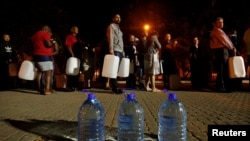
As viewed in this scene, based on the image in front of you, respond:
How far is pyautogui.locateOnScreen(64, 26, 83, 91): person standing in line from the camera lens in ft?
40.4

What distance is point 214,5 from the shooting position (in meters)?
22.6

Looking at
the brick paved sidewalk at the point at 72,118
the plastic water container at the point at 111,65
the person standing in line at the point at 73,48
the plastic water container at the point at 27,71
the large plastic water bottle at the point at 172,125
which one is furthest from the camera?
the person standing in line at the point at 73,48

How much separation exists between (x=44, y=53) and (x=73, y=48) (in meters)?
1.60

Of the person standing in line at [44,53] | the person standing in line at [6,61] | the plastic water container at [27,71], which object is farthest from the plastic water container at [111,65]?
the person standing in line at [6,61]

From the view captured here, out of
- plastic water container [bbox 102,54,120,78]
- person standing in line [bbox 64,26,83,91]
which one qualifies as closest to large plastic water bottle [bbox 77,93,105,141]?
plastic water container [bbox 102,54,120,78]

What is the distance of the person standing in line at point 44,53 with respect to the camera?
11.0 metres

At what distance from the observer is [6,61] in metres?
14.2

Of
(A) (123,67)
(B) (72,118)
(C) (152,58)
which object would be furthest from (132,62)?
(B) (72,118)

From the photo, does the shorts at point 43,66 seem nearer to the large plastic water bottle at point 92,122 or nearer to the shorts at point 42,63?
the shorts at point 42,63

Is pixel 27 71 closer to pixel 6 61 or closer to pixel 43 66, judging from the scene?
pixel 43 66

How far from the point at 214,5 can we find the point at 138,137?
62.8 feet

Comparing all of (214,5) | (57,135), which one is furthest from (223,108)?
(214,5)

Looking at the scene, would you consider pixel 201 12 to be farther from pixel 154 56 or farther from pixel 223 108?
pixel 223 108

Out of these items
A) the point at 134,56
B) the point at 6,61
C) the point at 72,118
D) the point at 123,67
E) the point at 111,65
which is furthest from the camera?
the point at 6,61
